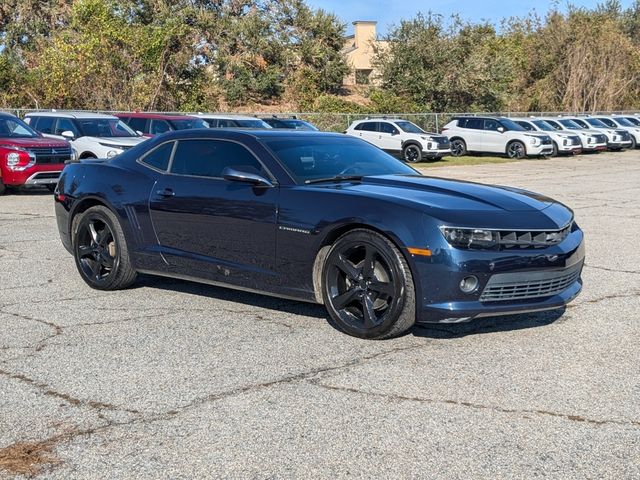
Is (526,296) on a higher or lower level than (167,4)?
lower

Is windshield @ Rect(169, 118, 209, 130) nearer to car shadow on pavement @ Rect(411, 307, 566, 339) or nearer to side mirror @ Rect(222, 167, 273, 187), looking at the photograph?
side mirror @ Rect(222, 167, 273, 187)

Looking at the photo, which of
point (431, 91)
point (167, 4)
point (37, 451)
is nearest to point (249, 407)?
point (37, 451)

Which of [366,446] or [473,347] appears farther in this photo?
[473,347]

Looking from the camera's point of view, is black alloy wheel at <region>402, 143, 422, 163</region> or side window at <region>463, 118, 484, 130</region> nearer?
black alloy wheel at <region>402, 143, 422, 163</region>

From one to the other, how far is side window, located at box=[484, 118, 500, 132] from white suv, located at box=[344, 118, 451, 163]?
2901 millimetres

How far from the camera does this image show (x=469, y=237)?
19.0 feet

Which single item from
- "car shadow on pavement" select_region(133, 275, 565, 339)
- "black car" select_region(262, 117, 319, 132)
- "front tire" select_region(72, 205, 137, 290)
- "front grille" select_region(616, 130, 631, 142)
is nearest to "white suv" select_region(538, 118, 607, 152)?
"front grille" select_region(616, 130, 631, 142)

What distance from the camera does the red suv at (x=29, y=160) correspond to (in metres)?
16.9

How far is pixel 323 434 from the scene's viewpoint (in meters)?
4.30

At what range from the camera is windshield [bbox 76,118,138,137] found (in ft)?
65.1

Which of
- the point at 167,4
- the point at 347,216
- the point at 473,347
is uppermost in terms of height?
the point at 167,4

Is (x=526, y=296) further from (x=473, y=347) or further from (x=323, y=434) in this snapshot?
(x=323, y=434)

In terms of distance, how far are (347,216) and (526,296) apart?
1.35 meters

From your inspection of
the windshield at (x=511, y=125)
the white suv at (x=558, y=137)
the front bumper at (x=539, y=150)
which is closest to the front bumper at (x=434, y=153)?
the front bumper at (x=539, y=150)
